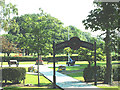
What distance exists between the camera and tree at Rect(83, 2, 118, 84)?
49.8 feet

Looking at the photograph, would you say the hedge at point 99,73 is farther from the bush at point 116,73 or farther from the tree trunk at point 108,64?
the tree trunk at point 108,64

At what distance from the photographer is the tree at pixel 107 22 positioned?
15.2 metres

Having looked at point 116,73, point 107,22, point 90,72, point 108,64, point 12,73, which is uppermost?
point 107,22

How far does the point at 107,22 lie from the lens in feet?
50.0

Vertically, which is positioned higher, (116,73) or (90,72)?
(90,72)

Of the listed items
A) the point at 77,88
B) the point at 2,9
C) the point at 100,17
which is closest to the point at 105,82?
the point at 77,88

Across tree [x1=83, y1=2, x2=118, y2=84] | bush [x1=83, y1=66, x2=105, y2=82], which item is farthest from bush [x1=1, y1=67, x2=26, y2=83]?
tree [x1=83, y1=2, x2=118, y2=84]

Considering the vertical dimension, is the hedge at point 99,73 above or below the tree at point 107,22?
below

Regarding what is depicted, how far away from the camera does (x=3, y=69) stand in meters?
13.6

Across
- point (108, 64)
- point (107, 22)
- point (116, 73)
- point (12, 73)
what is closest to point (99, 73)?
point (108, 64)

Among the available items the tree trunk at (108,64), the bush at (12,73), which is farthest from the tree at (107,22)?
the bush at (12,73)

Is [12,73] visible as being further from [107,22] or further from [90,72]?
[107,22]

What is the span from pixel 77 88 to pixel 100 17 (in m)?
6.27

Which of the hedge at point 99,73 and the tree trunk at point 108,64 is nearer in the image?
the hedge at point 99,73
